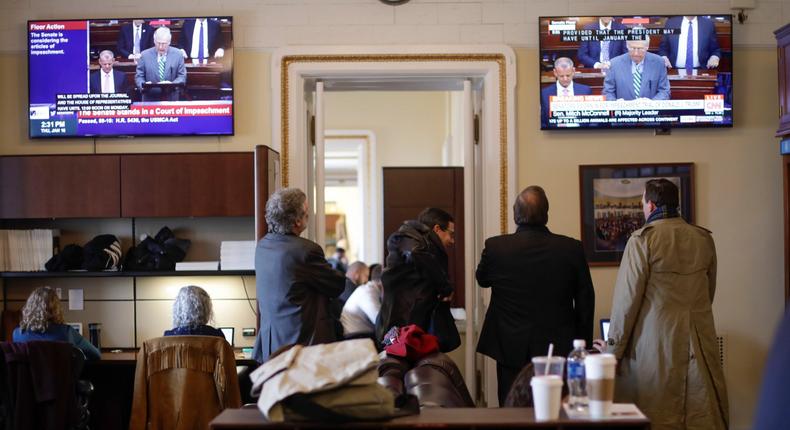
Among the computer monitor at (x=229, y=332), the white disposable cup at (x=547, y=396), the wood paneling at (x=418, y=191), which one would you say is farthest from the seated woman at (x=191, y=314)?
the wood paneling at (x=418, y=191)

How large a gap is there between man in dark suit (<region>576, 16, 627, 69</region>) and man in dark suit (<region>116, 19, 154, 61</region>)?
261 centimetres

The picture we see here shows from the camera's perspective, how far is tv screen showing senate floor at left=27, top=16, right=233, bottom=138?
18.0ft

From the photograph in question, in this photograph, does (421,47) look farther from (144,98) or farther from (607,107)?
(144,98)

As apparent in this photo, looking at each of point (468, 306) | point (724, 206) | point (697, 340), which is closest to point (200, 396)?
point (468, 306)

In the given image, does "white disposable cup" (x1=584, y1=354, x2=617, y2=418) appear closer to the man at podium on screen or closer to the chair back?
the chair back

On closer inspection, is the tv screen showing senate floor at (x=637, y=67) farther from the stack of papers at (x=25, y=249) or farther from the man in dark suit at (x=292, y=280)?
the stack of papers at (x=25, y=249)

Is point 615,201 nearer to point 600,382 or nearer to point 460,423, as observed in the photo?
point 600,382

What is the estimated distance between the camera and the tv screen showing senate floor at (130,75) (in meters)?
5.50

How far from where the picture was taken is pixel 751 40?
18.3ft

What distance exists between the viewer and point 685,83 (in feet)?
18.0

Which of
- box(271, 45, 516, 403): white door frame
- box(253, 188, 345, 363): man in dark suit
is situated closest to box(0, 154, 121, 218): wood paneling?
box(271, 45, 516, 403): white door frame

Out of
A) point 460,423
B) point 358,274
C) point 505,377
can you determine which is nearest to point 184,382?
point 505,377

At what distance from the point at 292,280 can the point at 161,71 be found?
197cm

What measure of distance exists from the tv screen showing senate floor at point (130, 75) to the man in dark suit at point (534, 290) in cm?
205
